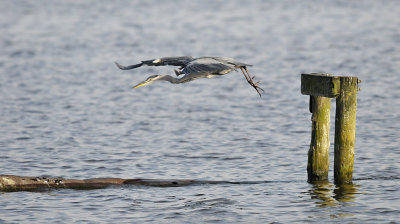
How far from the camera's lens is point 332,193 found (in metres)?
10.9

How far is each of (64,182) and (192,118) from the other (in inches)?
268

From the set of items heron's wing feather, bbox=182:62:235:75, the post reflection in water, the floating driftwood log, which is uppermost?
heron's wing feather, bbox=182:62:235:75

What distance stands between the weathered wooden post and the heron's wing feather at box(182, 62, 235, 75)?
4.29ft

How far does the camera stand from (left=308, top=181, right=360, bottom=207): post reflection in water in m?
10.5

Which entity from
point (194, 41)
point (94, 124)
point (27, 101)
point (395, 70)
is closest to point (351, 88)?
point (94, 124)

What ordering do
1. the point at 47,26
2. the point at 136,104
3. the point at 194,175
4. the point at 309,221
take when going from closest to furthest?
the point at 309,221 → the point at 194,175 → the point at 136,104 → the point at 47,26

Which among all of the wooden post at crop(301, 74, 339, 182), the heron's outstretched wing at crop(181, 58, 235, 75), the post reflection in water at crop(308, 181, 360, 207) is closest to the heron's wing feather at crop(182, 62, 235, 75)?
the heron's outstretched wing at crop(181, 58, 235, 75)

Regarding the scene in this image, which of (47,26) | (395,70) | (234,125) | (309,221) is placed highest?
(47,26)

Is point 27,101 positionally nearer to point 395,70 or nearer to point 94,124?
point 94,124

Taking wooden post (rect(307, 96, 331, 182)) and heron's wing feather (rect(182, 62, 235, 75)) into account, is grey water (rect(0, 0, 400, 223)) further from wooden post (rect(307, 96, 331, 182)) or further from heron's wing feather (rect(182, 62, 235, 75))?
heron's wing feather (rect(182, 62, 235, 75))

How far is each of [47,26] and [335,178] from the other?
26209 mm

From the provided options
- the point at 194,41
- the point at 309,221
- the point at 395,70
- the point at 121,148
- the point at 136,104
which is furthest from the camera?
the point at 194,41

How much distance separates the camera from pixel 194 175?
40.5ft

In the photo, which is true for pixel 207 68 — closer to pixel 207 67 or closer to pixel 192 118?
pixel 207 67
